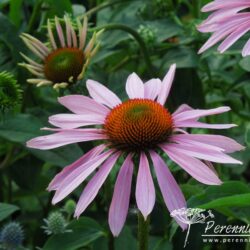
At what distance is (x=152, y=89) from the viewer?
2.88 feet

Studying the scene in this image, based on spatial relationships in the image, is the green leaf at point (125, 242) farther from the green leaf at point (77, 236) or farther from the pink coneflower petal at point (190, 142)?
the pink coneflower petal at point (190, 142)

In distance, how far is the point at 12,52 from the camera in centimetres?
115

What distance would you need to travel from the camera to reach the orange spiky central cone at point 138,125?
76cm

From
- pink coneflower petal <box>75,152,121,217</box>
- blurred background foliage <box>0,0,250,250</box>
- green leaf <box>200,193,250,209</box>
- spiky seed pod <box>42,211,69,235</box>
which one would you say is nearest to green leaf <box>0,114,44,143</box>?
blurred background foliage <box>0,0,250,250</box>

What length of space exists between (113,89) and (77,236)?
13.7 inches

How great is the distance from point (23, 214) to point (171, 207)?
2.16ft

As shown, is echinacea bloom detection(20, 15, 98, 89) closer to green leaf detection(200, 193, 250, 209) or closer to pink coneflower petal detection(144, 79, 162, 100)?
pink coneflower petal detection(144, 79, 162, 100)

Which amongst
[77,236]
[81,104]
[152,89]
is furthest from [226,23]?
[77,236]

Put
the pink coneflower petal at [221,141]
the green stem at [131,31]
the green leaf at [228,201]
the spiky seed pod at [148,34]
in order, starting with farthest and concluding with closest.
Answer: the spiky seed pod at [148,34]
the green stem at [131,31]
the pink coneflower petal at [221,141]
the green leaf at [228,201]

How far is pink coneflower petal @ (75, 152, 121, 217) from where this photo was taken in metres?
0.69

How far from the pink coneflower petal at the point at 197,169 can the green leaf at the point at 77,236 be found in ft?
0.69

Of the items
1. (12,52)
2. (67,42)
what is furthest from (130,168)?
(12,52)

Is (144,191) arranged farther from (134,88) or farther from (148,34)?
(148,34)

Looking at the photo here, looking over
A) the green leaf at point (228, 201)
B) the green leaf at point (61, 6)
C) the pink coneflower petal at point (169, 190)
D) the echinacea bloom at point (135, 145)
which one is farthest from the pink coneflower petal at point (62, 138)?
the green leaf at point (61, 6)
